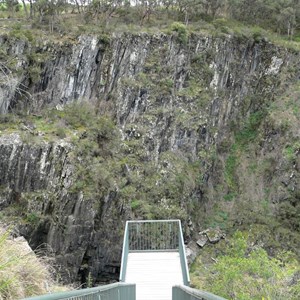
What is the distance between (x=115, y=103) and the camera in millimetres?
25391

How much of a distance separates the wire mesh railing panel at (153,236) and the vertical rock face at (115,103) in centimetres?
560

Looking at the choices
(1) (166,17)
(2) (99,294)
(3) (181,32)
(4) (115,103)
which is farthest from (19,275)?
(1) (166,17)

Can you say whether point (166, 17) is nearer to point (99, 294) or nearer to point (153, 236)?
point (153, 236)

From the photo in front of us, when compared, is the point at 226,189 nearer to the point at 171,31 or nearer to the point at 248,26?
the point at 171,31

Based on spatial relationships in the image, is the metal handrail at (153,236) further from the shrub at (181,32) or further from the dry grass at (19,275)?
the shrub at (181,32)

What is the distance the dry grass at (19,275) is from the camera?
4.05m

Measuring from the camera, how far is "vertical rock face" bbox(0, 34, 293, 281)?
20.9 m

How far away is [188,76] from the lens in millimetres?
26734

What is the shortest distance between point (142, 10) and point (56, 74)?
363 inches

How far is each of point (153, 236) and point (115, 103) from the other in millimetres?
11726

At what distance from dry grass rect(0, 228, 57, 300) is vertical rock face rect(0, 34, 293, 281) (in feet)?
50.6

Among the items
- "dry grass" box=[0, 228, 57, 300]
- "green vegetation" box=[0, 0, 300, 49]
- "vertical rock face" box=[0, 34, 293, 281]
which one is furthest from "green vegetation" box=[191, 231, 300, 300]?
"green vegetation" box=[0, 0, 300, 49]

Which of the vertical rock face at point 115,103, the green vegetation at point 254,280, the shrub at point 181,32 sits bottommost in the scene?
the green vegetation at point 254,280

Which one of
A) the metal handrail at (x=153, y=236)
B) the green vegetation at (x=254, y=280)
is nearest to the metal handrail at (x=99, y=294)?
the green vegetation at (x=254, y=280)
